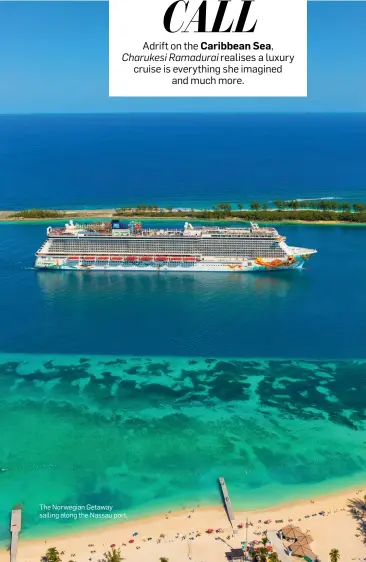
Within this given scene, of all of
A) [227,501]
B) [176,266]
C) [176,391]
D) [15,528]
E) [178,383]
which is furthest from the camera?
[176,266]

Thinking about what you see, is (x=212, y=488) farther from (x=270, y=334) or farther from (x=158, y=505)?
(x=270, y=334)

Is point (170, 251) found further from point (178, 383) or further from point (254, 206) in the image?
point (254, 206)

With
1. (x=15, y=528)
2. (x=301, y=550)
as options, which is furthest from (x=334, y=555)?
(x=15, y=528)

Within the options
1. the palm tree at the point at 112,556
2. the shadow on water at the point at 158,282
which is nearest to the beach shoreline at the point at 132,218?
the shadow on water at the point at 158,282

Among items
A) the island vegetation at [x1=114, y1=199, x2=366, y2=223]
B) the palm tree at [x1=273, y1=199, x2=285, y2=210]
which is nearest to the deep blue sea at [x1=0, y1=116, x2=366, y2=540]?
the island vegetation at [x1=114, y1=199, x2=366, y2=223]

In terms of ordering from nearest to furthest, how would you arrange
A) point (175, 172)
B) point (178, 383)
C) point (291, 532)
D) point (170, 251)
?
point (291, 532) < point (178, 383) < point (170, 251) < point (175, 172)

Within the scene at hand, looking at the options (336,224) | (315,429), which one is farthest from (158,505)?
(336,224)

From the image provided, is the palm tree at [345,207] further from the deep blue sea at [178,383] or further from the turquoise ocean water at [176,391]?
the turquoise ocean water at [176,391]

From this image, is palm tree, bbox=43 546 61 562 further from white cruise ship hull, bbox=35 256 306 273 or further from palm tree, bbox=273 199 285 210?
palm tree, bbox=273 199 285 210
